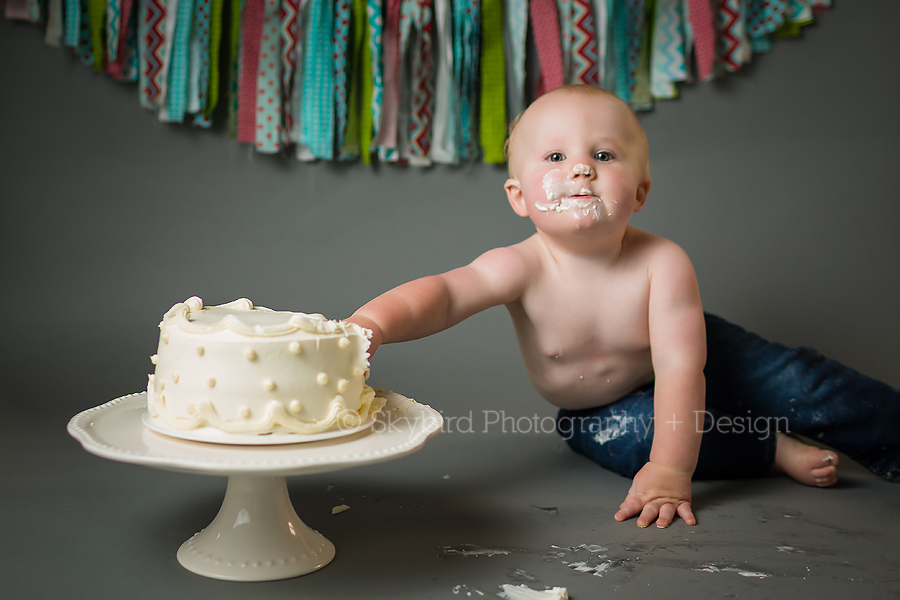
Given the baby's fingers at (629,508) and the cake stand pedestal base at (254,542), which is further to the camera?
the baby's fingers at (629,508)

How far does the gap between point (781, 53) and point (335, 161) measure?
4.74 ft

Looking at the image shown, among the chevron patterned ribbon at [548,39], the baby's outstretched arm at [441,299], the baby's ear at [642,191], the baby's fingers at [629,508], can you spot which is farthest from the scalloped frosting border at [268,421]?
the chevron patterned ribbon at [548,39]

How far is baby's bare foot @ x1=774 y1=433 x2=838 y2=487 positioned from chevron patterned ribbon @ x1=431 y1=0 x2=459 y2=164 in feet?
4.53

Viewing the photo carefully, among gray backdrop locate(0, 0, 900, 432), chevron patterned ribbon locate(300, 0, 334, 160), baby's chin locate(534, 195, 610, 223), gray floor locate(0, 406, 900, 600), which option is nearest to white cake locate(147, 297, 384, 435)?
gray floor locate(0, 406, 900, 600)

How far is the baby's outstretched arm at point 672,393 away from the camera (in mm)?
1292

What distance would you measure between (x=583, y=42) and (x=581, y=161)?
1204 millimetres

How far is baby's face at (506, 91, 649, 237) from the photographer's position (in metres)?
1.33

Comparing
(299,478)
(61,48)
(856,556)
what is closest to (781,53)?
(856,556)

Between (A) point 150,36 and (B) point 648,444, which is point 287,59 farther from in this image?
(B) point 648,444

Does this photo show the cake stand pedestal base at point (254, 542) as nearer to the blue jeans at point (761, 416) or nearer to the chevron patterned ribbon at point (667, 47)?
the blue jeans at point (761, 416)

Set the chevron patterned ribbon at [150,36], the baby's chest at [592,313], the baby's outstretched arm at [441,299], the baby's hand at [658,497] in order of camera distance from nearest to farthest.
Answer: the baby's outstretched arm at [441,299] → the baby's hand at [658,497] → the baby's chest at [592,313] → the chevron patterned ribbon at [150,36]

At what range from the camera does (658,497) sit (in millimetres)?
1295

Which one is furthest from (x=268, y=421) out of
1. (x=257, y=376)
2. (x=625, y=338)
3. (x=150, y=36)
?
(x=150, y=36)

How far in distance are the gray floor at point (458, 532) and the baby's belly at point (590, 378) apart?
0.49 feet
